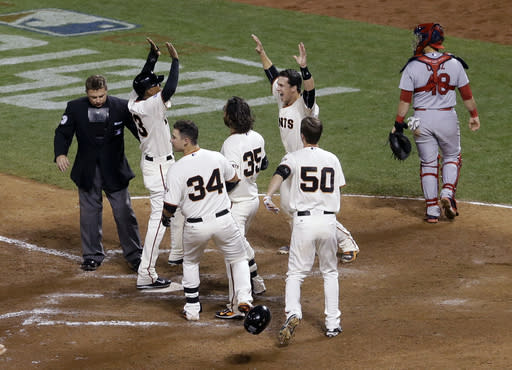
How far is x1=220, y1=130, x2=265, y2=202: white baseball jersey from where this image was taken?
325 inches

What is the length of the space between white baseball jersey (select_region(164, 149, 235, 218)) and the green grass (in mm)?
4670

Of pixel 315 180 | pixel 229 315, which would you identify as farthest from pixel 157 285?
pixel 315 180

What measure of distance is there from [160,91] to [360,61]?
38.4 ft

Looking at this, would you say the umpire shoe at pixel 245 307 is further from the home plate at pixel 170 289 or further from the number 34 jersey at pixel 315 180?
the home plate at pixel 170 289

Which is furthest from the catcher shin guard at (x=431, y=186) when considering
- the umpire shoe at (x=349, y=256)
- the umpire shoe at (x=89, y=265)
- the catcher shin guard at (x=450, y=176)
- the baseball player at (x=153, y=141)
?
the umpire shoe at (x=89, y=265)

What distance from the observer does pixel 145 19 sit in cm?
2402

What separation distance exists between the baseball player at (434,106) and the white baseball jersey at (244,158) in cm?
299

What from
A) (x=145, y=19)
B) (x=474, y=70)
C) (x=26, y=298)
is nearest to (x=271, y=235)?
(x=26, y=298)

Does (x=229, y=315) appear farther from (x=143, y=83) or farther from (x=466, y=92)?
(x=466, y=92)

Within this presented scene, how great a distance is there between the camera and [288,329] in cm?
724

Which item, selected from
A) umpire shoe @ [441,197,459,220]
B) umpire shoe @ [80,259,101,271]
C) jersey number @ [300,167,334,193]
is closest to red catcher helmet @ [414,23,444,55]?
umpire shoe @ [441,197,459,220]

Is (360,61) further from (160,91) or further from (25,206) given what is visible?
(160,91)

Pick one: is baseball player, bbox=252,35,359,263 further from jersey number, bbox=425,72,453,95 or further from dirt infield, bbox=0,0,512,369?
jersey number, bbox=425,72,453,95

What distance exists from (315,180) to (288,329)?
1247mm
